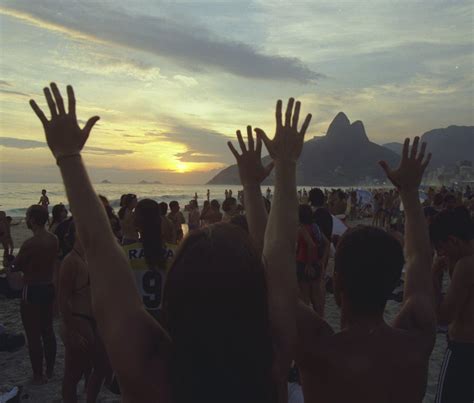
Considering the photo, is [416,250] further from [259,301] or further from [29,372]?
[29,372]

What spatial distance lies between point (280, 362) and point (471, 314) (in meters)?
2.63

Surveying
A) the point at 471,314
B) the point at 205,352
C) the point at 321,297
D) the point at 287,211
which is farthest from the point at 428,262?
the point at 321,297

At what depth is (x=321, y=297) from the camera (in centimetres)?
664

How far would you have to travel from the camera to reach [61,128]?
4.52ft

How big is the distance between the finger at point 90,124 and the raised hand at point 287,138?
27.8 inches

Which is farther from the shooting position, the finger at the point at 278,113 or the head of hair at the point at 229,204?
the head of hair at the point at 229,204

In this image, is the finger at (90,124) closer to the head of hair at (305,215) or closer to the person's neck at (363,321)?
the person's neck at (363,321)

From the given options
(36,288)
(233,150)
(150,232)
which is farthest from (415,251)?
(36,288)

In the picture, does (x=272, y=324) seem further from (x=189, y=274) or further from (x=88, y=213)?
(x=88, y=213)

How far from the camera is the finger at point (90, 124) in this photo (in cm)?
142

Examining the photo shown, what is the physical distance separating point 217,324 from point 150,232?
9.70ft

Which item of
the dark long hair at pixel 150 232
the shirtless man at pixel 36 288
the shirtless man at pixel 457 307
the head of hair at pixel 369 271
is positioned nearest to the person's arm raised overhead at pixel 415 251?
the head of hair at pixel 369 271

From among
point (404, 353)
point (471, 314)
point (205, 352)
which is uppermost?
point (205, 352)

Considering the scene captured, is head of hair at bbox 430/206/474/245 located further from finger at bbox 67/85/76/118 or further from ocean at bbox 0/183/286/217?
ocean at bbox 0/183/286/217
